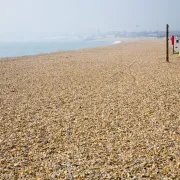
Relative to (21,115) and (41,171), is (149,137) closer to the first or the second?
(41,171)

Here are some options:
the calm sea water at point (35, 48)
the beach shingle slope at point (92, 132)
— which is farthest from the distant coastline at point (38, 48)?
the beach shingle slope at point (92, 132)

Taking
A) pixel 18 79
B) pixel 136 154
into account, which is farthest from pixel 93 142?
pixel 18 79

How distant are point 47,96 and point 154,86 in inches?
152

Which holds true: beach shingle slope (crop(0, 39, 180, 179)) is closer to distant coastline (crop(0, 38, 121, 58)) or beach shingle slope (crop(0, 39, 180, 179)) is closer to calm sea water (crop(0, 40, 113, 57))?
distant coastline (crop(0, 38, 121, 58))

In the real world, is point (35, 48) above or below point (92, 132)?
above

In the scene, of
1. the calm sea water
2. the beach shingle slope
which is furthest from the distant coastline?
the beach shingle slope

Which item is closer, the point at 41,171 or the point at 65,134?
the point at 41,171

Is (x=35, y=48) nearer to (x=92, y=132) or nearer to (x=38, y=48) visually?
(x=38, y=48)

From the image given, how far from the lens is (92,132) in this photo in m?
5.32

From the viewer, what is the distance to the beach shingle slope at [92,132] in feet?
12.8

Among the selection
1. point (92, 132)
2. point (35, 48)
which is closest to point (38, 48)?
point (35, 48)

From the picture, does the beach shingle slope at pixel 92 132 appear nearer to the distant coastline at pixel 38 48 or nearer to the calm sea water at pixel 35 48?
the distant coastline at pixel 38 48

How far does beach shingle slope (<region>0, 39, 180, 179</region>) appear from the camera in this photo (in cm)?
391

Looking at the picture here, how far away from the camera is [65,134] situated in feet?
17.3
